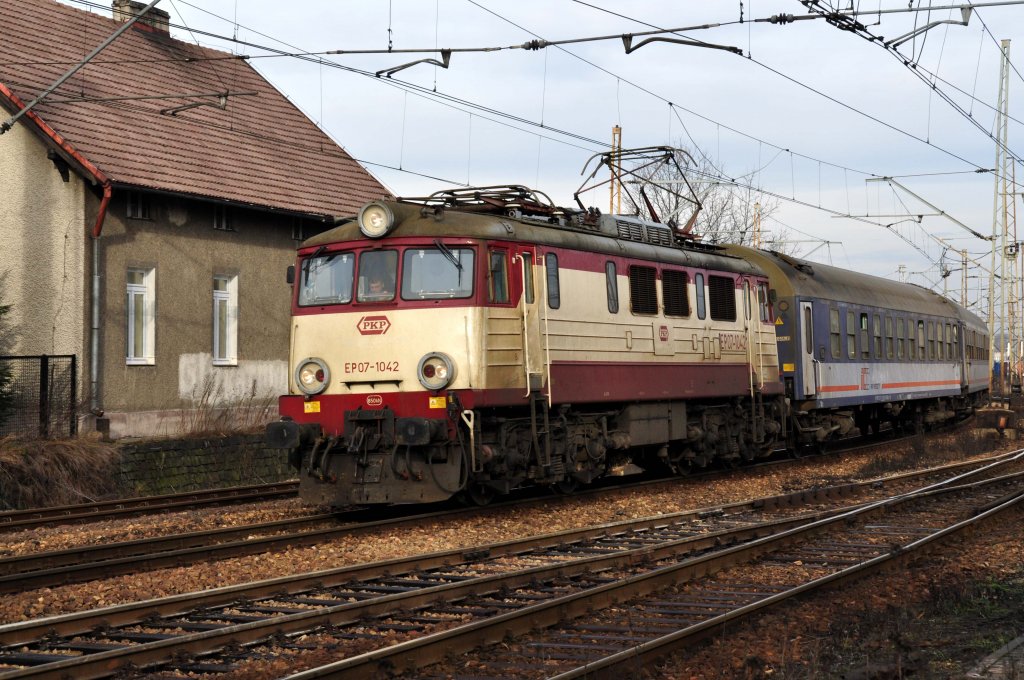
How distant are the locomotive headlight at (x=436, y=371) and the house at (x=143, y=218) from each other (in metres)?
7.15

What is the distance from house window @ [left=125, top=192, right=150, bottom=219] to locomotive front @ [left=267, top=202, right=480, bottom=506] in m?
8.93

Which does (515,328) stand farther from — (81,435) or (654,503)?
(81,435)

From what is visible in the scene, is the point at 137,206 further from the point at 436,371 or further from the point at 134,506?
the point at 436,371

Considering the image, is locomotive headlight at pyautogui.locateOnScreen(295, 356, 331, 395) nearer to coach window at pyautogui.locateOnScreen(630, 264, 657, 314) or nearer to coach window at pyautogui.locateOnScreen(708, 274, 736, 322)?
coach window at pyautogui.locateOnScreen(630, 264, 657, 314)

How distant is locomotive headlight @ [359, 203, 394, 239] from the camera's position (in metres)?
13.5

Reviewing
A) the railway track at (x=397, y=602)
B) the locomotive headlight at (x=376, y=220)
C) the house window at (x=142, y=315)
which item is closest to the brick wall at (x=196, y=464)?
the house window at (x=142, y=315)

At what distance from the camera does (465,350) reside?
13.0 meters

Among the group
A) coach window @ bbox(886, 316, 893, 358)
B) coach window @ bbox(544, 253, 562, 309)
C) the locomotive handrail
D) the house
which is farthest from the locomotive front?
coach window @ bbox(886, 316, 893, 358)

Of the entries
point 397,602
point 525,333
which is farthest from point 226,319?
point 397,602

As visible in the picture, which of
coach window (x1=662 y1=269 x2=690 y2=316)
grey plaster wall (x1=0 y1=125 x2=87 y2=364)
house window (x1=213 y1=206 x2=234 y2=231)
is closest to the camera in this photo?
coach window (x1=662 y1=269 x2=690 y2=316)

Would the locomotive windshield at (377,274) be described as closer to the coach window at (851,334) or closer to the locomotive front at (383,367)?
the locomotive front at (383,367)

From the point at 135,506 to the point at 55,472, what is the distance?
196 cm

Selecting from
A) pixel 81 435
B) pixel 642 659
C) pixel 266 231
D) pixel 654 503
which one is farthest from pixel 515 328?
pixel 266 231

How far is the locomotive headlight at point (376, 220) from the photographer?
13500 millimetres
